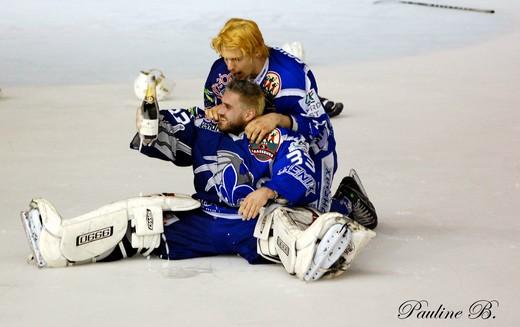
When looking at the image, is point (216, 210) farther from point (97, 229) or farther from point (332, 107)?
point (332, 107)

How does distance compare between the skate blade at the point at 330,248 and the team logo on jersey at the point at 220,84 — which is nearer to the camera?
the skate blade at the point at 330,248

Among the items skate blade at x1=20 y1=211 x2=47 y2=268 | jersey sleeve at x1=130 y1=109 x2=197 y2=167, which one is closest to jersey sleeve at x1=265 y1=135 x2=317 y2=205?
jersey sleeve at x1=130 y1=109 x2=197 y2=167

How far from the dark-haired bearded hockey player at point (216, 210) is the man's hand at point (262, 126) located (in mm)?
27

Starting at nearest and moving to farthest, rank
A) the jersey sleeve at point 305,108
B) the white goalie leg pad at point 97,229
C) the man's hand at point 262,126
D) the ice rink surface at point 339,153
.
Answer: the ice rink surface at point 339,153, the white goalie leg pad at point 97,229, the man's hand at point 262,126, the jersey sleeve at point 305,108

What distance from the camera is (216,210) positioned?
3793 millimetres

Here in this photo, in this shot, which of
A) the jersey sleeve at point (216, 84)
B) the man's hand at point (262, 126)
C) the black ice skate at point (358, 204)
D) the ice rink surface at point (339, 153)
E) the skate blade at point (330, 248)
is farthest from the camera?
the black ice skate at point (358, 204)

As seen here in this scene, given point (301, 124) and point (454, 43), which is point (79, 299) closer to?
point (301, 124)

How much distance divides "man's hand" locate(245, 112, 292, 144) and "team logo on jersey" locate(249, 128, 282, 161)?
16 mm

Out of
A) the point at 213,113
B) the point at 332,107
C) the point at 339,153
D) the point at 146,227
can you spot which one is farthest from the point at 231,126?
the point at 332,107

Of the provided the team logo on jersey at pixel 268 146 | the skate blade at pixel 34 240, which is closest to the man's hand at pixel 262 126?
the team logo on jersey at pixel 268 146

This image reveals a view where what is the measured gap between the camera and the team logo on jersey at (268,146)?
3.71 m

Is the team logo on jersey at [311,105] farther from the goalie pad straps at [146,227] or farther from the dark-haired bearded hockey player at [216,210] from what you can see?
the goalie pad straps at [146,227]

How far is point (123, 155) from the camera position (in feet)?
18.1

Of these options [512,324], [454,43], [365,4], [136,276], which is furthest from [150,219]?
[365,4]
